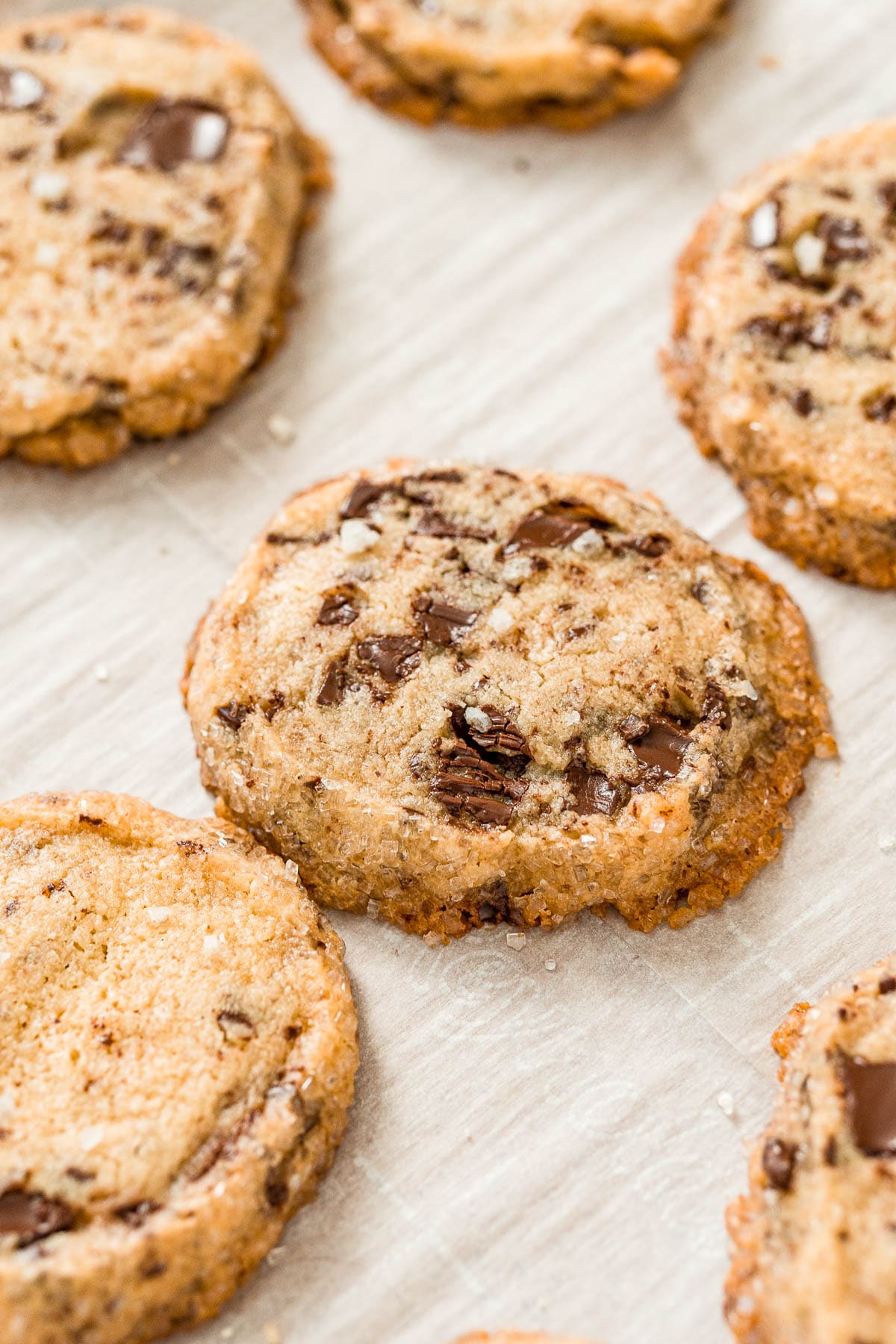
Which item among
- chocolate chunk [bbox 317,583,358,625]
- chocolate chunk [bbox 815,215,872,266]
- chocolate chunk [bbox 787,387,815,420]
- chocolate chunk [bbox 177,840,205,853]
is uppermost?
chocolate chunk [bbox 815,215,872,266]

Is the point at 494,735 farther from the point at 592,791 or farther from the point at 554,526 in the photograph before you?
the point at 554,526

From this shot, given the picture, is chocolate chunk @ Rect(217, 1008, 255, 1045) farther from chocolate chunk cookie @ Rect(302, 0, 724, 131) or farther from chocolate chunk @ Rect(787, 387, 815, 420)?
chocolate chunk cookie @ Rect(302, 0, 724, 131)

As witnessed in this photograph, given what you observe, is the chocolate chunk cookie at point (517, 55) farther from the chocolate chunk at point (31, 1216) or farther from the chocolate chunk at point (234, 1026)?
the chocolate chunk at point (31, 1216)

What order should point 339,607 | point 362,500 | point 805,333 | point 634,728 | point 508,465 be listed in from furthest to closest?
point 508,465 → point 805,333 → point 362,500 → point 339,607 → point 634,728

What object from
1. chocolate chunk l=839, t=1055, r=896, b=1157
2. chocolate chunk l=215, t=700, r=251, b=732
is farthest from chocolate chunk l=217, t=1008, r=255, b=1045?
chocolate chunk l=839, t=1055, r=896, b=1157

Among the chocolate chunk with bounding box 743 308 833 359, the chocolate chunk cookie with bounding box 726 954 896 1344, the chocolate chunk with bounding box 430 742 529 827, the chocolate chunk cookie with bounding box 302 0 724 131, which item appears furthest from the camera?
the chocolate chunk cookie with bounding box 302 0 724 131

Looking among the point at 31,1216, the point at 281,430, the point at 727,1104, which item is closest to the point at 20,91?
the point at 281,430

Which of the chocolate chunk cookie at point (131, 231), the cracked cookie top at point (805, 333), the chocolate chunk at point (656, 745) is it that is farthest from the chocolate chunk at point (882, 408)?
the chocolate chunk cookie at point (131, 231)
